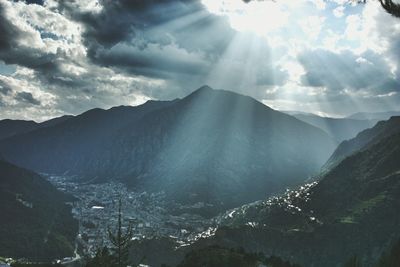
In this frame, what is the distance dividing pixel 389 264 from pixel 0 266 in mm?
104465

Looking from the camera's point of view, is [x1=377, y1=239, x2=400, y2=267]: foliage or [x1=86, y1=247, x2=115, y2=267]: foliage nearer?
[x1=86, y1=247, x2=115, y2=267]: foliage

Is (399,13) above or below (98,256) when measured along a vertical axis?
above

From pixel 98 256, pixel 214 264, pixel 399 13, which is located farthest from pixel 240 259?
pixel 399 13

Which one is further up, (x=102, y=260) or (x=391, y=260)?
(x=102, y=260)

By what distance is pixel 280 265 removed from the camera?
19350 centimetres

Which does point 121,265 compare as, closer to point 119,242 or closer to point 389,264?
point 119,242

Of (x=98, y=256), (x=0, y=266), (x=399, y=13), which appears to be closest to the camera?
(x=399, y=13)

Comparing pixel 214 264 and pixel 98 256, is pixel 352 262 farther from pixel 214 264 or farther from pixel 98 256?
pixel 214 264

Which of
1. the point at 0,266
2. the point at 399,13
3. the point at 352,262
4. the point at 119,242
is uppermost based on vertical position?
the point at 399,13

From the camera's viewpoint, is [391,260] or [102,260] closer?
[102,260]

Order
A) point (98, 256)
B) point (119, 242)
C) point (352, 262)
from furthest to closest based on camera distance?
point (352, 262)
point (98, 256)
point (119, 242)

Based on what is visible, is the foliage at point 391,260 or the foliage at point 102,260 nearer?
the foliage at point 102,260

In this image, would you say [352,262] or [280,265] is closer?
[352,262]

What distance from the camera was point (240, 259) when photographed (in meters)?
188
